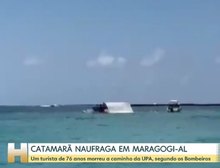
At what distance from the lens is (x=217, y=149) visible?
775 inches

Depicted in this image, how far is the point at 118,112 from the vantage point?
340 feet

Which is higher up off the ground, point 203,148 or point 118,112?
point 118,112

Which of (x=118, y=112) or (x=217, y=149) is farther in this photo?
(x=118, y=112)

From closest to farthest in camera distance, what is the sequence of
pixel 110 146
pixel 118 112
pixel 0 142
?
pixel 110 146 → pixel 0 142 → pixel 118 112

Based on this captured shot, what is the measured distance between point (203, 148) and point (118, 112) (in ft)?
278

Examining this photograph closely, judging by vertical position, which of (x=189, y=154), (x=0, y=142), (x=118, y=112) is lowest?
(x=189, y=154)

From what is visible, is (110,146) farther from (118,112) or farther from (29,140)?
(118,112)

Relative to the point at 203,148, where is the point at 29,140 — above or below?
above
